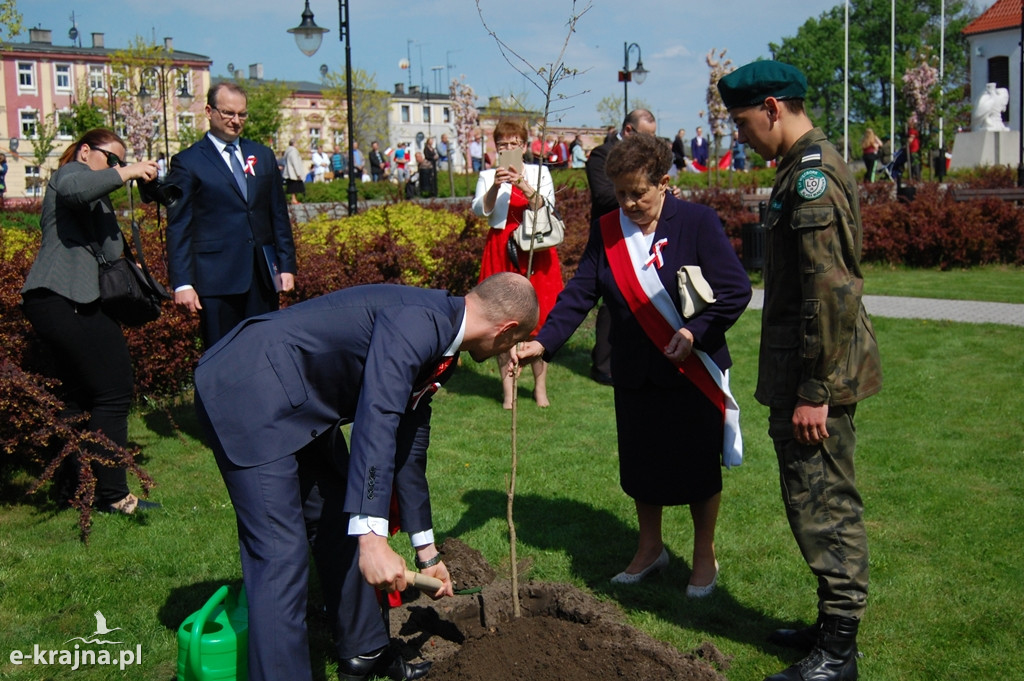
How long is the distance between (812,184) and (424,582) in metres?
1.93

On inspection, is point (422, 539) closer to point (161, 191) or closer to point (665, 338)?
point (665, 338)

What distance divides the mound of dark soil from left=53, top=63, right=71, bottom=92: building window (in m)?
80.4

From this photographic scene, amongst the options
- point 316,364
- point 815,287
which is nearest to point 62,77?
point 316,364

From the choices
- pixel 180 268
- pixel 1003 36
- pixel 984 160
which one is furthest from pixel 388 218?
pixel 1003 36

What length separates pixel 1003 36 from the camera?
5250 cm

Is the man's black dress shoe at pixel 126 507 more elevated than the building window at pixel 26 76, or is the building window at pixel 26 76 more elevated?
the building window at pixel 26 76

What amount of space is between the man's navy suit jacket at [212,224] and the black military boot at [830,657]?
12.0ft

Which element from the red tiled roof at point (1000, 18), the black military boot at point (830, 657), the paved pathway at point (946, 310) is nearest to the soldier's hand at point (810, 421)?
the black military boot at point (830, 657)

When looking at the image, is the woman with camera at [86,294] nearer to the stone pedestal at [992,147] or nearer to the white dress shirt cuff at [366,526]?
the white dress shirt cuff at [366,526]

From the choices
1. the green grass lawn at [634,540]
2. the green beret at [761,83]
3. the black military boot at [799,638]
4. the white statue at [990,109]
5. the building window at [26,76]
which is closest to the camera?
the green beret at [761,83]

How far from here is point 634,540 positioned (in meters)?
5.15

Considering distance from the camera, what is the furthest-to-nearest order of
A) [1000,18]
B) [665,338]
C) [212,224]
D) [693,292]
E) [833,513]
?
[1000,18], [212,224], [665,338], [693,292], [833,513]

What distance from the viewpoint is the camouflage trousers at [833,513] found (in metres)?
3.56

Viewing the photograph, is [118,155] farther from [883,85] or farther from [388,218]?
[883,85]
